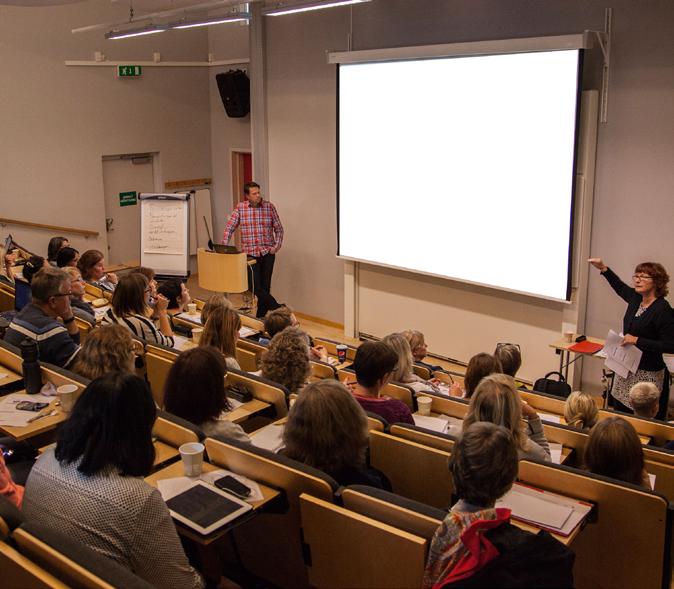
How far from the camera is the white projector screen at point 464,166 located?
603cm

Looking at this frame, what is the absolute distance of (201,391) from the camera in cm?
318

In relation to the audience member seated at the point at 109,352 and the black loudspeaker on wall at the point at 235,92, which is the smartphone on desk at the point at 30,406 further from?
the black loudspeaker on wall at the point at 235,92

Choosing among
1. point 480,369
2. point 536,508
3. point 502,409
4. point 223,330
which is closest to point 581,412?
point 480,369

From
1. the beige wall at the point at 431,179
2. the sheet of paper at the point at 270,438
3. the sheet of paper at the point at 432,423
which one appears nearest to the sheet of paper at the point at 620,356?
the beige wall at the point at 431,179

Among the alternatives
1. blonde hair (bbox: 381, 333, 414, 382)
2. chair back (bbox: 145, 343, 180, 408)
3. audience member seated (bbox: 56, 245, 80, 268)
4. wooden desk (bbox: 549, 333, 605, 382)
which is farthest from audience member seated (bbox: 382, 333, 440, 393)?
audience member seated (bbox: 56, 245, 80, 268)

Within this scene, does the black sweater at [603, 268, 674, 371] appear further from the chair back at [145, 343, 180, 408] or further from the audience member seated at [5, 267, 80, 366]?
the audience member seated at [5, 267, 80, 366]

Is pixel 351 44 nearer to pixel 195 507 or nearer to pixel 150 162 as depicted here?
pixel 150 162

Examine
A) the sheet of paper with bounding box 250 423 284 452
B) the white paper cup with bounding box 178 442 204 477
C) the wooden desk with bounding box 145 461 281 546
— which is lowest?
the sheet of paper with bounding box 250 423 284 452

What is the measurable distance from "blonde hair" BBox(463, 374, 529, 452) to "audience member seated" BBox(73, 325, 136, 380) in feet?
5.42

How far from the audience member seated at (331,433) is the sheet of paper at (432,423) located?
996mm

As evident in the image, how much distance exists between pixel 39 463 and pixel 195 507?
533mm

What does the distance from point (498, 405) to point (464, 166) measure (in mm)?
4062

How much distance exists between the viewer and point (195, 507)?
2533 millimetres

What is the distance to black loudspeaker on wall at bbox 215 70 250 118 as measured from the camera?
31.8ft
